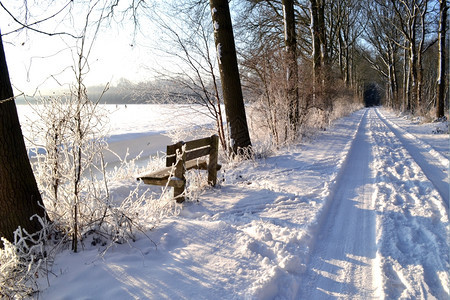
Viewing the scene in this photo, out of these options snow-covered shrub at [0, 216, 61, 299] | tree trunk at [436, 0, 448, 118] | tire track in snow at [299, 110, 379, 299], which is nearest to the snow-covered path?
tire track in snow at [299, 110, 379, 299]

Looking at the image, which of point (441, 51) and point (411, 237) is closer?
point (411, 237)

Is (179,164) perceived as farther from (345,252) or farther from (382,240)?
(382,240)

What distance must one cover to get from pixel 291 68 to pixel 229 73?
3458mm

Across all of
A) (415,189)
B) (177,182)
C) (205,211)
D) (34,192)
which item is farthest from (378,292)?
(34,192)

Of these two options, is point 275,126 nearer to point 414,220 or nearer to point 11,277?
point 414,220

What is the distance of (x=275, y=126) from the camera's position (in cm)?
913

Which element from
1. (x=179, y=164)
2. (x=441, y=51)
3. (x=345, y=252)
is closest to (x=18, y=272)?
(x=179, y=164)

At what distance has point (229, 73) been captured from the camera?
6.88 metres

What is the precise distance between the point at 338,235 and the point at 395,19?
2445 cm

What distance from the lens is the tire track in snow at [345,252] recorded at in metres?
2.43

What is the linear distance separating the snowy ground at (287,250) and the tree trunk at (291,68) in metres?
4.86

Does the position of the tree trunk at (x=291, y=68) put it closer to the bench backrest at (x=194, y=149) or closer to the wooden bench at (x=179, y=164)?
the bench backrest at (x=194, y=149)

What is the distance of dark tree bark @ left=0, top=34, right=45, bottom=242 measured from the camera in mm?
2549

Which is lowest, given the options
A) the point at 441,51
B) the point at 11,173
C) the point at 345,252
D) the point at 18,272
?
the point at 345,252
